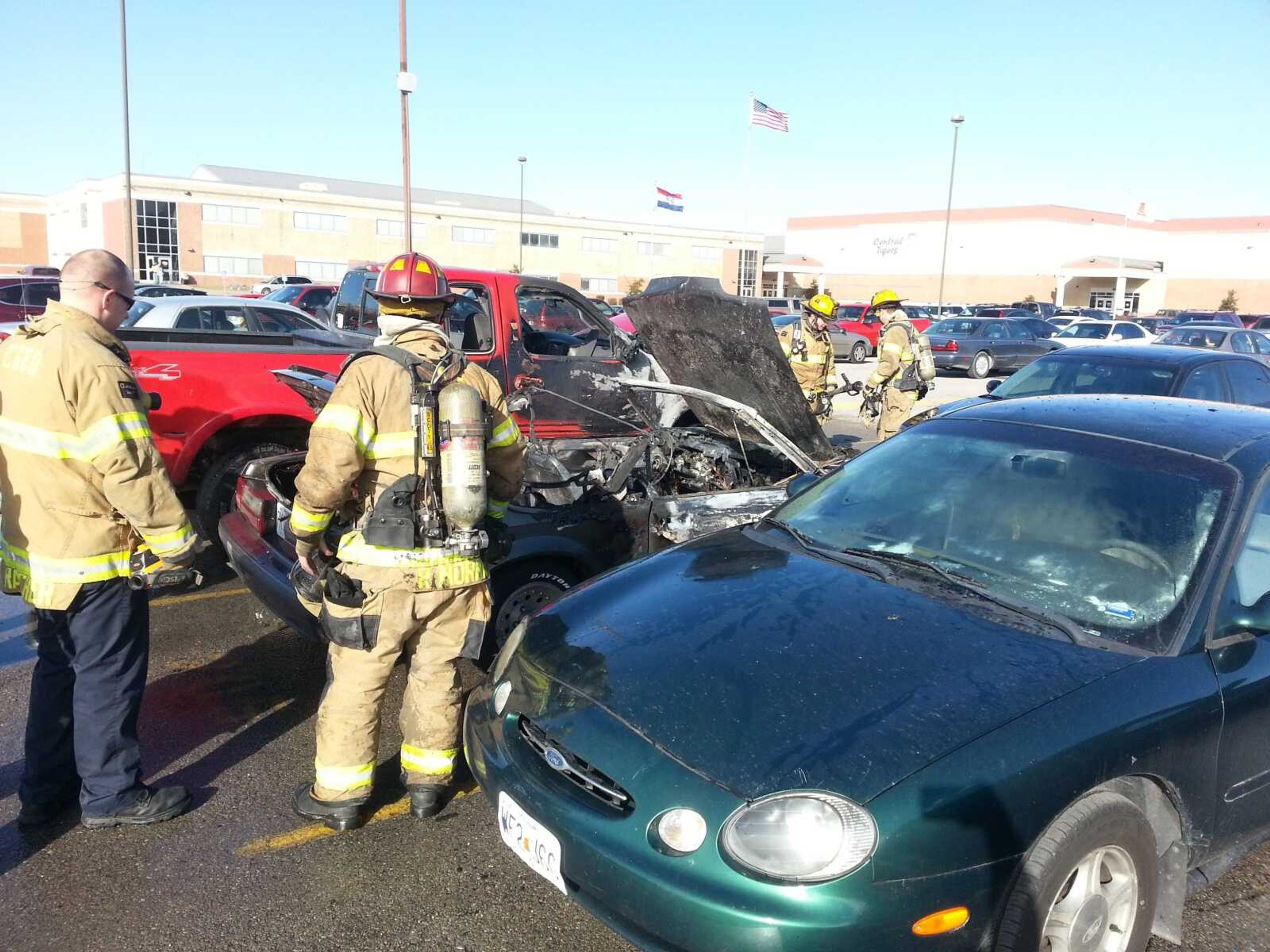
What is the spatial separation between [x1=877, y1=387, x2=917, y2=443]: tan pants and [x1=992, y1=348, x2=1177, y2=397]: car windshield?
150 cm

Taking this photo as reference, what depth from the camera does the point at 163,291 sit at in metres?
22.0

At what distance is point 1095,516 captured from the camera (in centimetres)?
295

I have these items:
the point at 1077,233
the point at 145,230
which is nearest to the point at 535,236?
the point at 145,230

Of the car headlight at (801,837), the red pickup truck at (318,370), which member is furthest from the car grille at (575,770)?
the red pickup truck at (318,370)

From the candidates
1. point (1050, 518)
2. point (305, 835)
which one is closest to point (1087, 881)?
point (1050, 518)

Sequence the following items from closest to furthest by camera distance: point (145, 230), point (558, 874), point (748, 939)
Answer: point (748, 939)
point (558, 874)
point (145, 230)

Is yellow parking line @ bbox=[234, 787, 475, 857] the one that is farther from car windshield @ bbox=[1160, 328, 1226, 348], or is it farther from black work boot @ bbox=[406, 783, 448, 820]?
car windshield @ bbox=[1160, 328, 1226, 348]

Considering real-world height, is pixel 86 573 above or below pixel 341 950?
above

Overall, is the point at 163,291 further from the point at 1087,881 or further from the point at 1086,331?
the point at 1086,331

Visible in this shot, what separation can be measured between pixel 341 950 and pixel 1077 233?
223 feet

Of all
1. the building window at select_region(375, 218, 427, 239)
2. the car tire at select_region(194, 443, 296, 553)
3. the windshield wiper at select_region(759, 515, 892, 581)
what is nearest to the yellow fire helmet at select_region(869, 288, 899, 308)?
the car tire at select_region(194, 443, 296, 553)

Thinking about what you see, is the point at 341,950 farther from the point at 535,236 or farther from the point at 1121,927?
the point at 535,236

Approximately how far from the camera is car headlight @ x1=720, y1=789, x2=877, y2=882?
1986 millimetres

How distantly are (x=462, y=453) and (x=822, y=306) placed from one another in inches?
259
